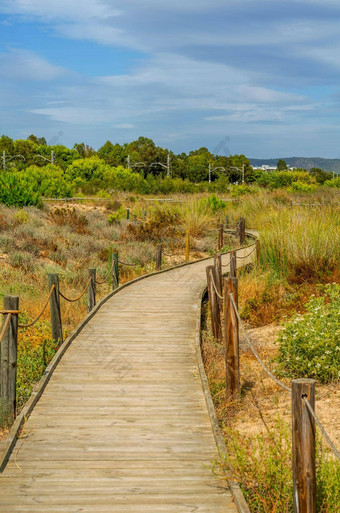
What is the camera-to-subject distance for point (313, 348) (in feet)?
24.7

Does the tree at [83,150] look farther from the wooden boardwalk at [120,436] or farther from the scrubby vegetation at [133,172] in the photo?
the wooden boardwalk at [120,436]

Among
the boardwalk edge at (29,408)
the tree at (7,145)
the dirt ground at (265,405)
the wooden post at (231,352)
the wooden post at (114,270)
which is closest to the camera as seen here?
the boardwalk edge at (29,408)

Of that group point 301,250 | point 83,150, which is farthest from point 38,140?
point 301,250

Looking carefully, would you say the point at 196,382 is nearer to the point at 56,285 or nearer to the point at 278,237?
the point at 56,285

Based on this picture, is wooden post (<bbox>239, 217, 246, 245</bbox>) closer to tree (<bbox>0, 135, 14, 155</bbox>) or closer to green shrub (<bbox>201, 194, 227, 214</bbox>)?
green shrub (<bbox>201, 194, 227, 214</bbox>)

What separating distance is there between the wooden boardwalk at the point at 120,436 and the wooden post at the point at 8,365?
316mm

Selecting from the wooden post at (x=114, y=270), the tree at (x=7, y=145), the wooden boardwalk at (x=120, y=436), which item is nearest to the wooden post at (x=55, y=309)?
the wooden boardwalk at (x=120, y=436)

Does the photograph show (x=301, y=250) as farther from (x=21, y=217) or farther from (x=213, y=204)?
(x=213, y=204)

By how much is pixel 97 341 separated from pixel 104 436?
11.4 feet

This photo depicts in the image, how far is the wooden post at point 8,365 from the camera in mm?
6141

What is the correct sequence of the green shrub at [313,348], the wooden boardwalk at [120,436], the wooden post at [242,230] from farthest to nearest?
the wooden post at [242,230] → the green shrub at [313,348] → the wooden boardwalk at [120,436]

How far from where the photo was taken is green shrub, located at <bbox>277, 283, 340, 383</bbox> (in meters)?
7.52

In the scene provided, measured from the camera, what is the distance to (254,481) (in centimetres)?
469

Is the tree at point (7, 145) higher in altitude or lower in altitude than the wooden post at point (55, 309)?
higher
